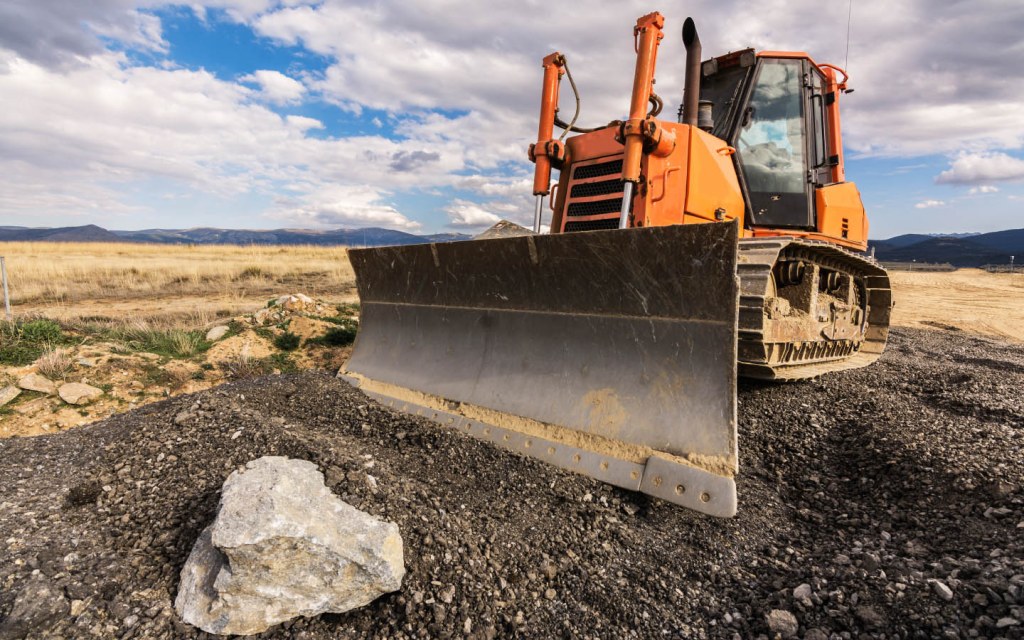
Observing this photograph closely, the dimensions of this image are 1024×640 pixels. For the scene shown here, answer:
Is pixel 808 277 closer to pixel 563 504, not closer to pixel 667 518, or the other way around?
pixel 667 518

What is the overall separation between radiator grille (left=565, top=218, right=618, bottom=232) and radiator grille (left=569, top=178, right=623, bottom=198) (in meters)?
0.23

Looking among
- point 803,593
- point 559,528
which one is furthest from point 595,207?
point 803,593

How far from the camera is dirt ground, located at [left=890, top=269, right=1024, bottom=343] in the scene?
36.9 ft

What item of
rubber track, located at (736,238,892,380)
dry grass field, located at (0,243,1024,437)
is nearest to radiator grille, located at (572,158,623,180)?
rubber track, located at (736,238,892,380)

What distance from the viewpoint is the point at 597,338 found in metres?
3.51

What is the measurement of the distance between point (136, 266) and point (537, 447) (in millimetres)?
20717

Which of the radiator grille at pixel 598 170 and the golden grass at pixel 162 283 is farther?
the golden grass at pixel 162 283

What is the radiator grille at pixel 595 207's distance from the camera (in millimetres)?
4367

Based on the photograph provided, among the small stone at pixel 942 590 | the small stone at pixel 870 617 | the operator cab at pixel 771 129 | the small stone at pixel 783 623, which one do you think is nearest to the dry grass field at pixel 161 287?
the operator cab at pixel 771 129

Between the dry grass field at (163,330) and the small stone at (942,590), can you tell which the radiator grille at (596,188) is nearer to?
the small stone at (942,590)

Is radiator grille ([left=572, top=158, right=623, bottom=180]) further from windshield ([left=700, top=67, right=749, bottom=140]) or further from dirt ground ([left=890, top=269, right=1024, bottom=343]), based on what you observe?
dirt ground ([left=890, top=269, right=1024, bottom=343])

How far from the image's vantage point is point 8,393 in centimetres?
485

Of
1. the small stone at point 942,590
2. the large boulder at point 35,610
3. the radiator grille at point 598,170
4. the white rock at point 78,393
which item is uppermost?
the radiator grille at point 598,170

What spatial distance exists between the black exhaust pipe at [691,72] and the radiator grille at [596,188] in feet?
2.51
